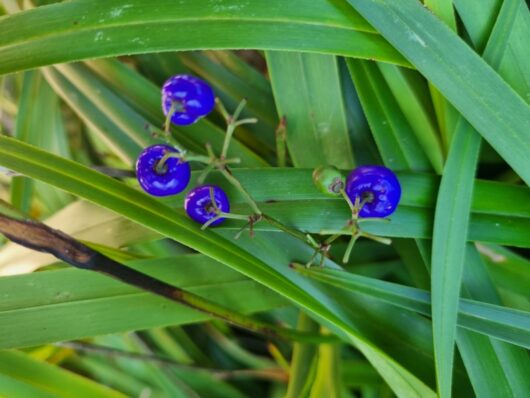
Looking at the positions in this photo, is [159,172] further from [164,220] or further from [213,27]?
[213,27]

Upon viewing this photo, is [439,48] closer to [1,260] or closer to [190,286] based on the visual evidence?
[190,286]

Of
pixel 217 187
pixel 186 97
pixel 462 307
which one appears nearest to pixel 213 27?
pixel 186 97

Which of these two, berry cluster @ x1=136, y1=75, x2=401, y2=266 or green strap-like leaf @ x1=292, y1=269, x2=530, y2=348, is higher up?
berry cluster @ x1=136, y1=75, x2=401, y2=266

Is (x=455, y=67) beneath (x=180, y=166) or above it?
above

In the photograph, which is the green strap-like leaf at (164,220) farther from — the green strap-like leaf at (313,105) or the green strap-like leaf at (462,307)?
the green strap-like leaf at (313,105)

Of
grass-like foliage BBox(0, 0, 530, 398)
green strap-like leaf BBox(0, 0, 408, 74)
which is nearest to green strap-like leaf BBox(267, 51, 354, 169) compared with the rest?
grass-like foliage BBox(0, 0, 530, 398)

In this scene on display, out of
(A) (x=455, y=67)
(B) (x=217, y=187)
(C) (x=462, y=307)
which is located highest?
(A) (x=455, y=67)

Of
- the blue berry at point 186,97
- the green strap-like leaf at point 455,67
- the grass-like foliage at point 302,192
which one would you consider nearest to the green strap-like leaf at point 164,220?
the grass-like foliage at point 302,192

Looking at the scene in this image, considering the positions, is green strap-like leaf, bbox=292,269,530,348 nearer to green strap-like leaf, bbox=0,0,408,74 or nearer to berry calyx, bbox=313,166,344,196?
berry calyx, bbox=313,166,344,196
